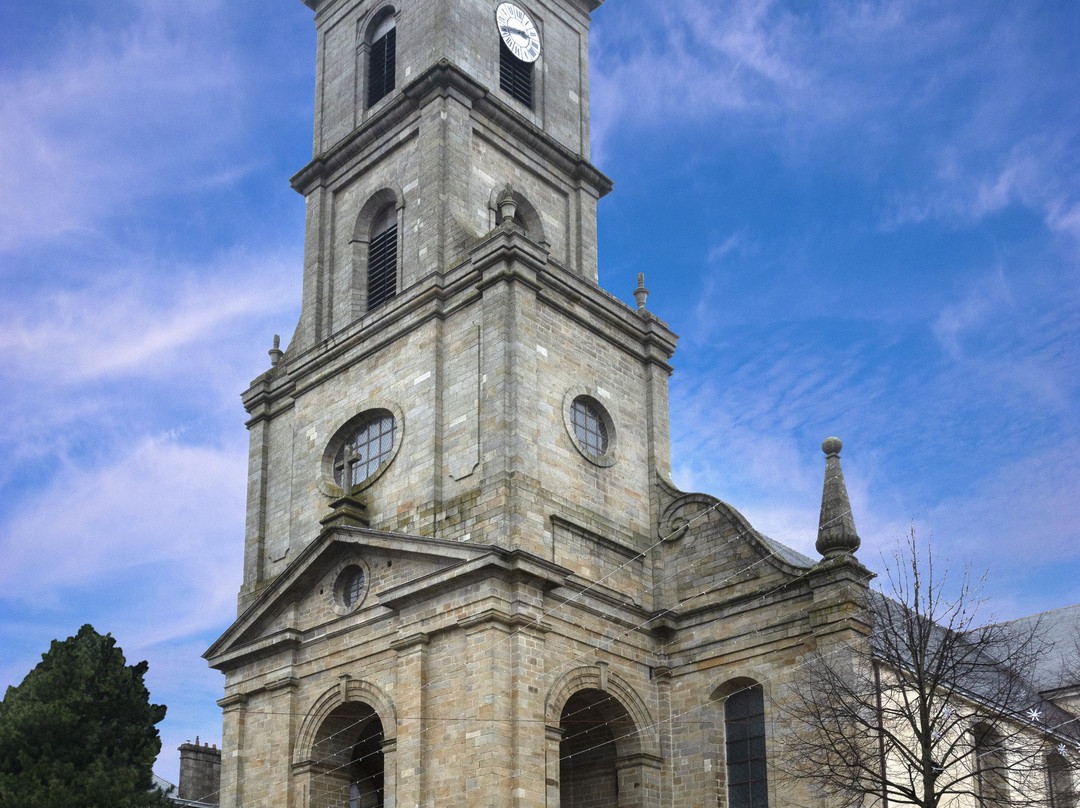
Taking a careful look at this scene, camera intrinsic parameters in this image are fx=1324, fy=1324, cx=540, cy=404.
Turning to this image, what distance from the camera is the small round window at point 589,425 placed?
99.1ft

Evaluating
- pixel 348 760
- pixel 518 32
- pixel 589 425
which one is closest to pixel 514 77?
pixel 518 32

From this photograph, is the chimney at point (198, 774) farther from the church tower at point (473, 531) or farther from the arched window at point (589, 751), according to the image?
the arched window at point (589, 751)

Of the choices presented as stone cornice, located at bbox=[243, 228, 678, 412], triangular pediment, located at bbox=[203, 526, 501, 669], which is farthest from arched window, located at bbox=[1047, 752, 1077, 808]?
stone cornice, located at bbox=[243, 228, 678, 412]

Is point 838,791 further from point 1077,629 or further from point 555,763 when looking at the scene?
point 1077,629

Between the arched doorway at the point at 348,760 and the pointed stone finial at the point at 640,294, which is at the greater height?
the pointed stone finial at the point at 640,294

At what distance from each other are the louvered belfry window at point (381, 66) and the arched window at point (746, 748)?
63.6 feet

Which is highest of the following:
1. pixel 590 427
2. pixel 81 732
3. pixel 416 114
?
pixel 416 114

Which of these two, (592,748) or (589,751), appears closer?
(592,748)

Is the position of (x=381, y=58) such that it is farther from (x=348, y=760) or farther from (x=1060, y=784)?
(x=1060, y=784)

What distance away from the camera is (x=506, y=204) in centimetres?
3180

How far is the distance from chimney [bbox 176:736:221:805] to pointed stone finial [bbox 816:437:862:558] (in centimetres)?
2011

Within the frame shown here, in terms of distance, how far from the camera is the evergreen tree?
27.5 m

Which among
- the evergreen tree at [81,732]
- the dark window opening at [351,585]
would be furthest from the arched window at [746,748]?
the evergreen tree at [81,732]

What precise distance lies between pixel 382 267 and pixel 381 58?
7086 mm
